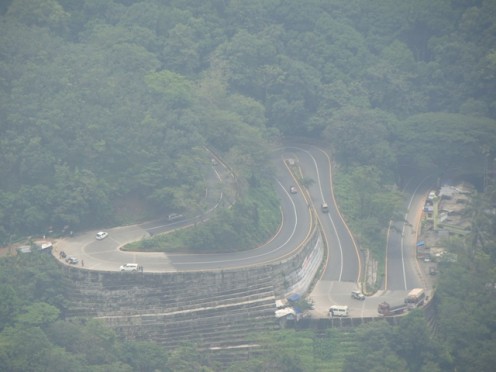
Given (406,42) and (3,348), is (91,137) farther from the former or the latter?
(406,42)

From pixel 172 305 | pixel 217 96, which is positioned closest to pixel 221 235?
pixel 172 305

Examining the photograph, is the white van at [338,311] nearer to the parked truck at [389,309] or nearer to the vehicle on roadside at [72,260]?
the parked truck at [389,309]

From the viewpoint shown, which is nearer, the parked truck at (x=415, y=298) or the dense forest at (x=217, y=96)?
the parked truck at (x=415, y=298)

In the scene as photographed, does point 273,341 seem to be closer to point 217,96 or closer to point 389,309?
point 389,309

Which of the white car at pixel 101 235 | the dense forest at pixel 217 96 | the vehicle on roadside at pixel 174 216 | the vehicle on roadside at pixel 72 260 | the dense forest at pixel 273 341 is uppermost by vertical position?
the dense forest at pixel 217 96

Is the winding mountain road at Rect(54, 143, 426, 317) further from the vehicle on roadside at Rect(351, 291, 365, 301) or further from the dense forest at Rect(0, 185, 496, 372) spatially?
the dense forest at Rect(0, 185, 496, 372)

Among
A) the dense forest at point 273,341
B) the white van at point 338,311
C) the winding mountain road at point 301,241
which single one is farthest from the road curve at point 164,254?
the white van at point 338,311
